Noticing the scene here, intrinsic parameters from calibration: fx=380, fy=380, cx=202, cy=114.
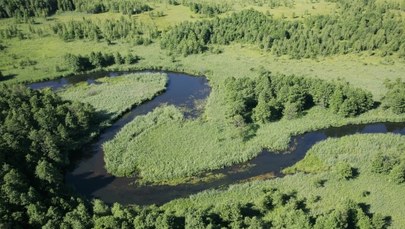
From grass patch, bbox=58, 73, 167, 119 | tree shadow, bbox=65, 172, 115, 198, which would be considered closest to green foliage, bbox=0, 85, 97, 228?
tree shadow, bbox=65, 172, 115, 198

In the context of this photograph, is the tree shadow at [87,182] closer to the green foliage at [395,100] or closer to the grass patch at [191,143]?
the grass patch at [191,143]


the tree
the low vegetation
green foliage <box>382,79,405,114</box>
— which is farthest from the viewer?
green foliage <box>382,79,405,114</box>

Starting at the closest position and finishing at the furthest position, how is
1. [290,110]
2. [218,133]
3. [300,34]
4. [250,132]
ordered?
[250,132], [218,133], [290,110], [300,34]

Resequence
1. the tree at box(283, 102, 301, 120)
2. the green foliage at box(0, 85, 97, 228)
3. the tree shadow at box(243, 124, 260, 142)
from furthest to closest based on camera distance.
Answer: the tree at box(283, 102, 301, 120)
the tree shadow at box(243, 124, 260, 142)
the green foliage at box(0, 85, 97, 228)

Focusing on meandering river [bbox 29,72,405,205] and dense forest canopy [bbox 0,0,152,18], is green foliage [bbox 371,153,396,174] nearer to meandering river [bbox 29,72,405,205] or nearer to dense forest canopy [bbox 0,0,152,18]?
meandering river [bbox 29,72,405,205]

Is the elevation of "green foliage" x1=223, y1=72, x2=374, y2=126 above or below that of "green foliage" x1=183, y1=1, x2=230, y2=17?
below

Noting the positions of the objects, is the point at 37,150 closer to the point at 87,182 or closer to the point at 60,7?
the point at 87,182

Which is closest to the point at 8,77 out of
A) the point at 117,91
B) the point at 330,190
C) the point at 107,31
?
the point at 117,91

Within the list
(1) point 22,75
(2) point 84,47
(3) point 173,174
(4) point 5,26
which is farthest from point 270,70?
(4) point 5,26
